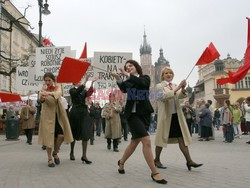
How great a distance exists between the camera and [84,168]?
5.97 meters

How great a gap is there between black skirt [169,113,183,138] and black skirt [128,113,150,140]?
799 mm

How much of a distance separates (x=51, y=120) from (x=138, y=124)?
7.52 feet

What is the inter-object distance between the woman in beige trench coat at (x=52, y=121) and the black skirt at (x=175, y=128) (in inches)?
85.8

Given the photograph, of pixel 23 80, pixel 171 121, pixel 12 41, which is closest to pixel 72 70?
pixel 171 121

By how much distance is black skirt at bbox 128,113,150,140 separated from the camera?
16.2 ft

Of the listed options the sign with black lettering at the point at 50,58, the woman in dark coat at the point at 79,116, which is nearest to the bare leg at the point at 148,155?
the woman in dark coat at the point at 79,116

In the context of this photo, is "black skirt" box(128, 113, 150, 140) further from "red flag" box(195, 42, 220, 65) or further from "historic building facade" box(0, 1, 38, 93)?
"historic building facade" box(0, 1, 38, 93)

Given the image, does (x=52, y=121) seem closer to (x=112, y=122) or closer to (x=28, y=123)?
(x=112, y=122)

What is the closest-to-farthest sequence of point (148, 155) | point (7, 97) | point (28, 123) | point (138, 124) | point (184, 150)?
point (148, 155) < point (138, 124) < point (184, 150) < point (7, 97) < point (28, 123)

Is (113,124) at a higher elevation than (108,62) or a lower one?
lower

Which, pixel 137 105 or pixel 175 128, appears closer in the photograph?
pixel 137 105

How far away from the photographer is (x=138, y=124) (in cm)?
498

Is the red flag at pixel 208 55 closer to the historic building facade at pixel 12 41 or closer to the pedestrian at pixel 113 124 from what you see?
the pedestrian at pixel 113 124

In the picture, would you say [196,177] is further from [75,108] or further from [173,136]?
[75,108]
